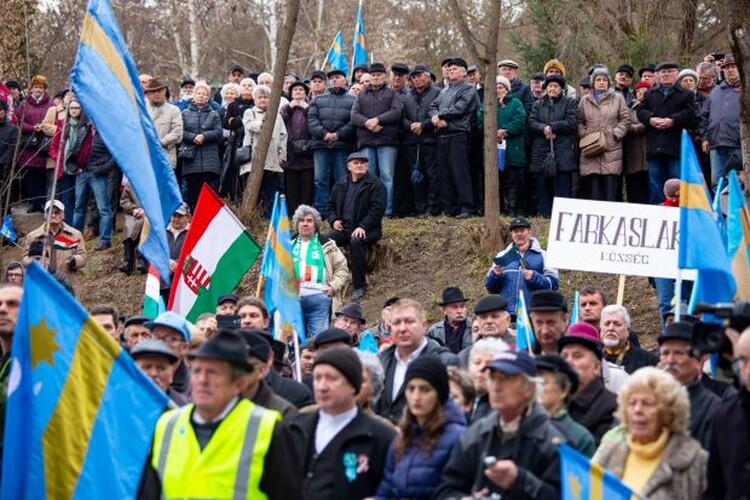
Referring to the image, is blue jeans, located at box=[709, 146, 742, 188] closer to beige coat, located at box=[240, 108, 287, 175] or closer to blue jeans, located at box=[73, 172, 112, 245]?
beige coat, located at box=[240, 108, 287, 175]

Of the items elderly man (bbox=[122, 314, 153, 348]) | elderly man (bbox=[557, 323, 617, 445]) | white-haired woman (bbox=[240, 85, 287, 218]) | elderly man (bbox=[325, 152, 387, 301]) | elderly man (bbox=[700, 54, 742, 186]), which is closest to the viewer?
elderly man (bbox=[557, 323, 617, 445])

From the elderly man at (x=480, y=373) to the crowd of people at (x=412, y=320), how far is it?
2 centimetres

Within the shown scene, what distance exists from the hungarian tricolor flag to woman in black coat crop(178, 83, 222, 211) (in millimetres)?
6322

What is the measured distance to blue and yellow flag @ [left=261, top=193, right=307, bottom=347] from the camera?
1349 centimetres

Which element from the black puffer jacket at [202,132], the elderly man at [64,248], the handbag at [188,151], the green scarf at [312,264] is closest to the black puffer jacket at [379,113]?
the black puffer jacket at [202,132]

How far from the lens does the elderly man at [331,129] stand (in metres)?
20.4

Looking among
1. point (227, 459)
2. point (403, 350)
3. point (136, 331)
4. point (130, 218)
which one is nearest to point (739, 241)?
point (403, 350)

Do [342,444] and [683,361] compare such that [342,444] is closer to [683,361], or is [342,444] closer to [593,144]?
[683,361]

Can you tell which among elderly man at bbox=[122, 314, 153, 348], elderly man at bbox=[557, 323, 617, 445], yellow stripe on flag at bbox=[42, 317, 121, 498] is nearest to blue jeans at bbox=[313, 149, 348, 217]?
elderly man at bbox=[122, 314, 153, 348]

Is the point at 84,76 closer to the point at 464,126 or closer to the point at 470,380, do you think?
the point at 470,380

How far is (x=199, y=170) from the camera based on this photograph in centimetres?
2131

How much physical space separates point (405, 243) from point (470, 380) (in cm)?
1079

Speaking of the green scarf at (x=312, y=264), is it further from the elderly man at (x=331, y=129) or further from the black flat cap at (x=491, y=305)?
the black flat cap at (x=491, y=305)

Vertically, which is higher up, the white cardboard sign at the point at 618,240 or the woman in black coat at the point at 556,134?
the woman in black coat at the point at 556,134
